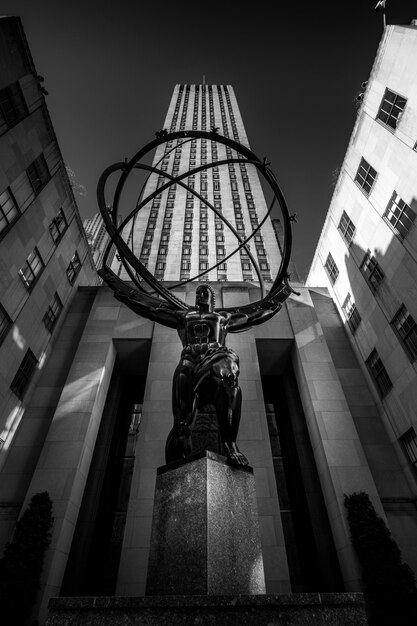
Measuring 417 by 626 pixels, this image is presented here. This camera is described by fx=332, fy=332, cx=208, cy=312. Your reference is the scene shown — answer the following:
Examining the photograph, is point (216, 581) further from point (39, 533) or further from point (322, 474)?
point (322, 474)

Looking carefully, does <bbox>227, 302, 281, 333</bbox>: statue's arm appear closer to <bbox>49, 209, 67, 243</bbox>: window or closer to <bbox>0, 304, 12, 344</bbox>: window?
<bbox>0, 304, 12, 344</bbox>: window

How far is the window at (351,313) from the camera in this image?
17.0m

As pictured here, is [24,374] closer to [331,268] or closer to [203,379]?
[203,379]

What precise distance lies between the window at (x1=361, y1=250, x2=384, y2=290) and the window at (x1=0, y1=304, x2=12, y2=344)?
53.5 feet

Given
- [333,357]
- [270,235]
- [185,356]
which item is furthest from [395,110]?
[270,235]

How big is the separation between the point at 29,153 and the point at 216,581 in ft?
56.8

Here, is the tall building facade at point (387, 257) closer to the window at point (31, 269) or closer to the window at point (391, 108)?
the window at point (391, 108)

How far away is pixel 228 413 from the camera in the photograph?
231 inches

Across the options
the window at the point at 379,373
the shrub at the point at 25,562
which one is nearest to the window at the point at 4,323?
the shrub at the point at 25,562

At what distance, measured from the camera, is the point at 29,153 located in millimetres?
15055

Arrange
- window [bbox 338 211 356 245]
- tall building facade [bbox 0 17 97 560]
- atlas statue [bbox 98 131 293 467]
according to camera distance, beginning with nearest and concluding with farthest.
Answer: atlas statue [bbox 98 131 293 467]
tall building facade [bbox 0 17 97 560]
window [bbox 338 211 356 245]

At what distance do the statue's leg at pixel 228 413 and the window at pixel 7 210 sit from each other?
480 inches

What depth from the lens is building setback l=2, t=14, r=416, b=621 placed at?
1032 centimetres

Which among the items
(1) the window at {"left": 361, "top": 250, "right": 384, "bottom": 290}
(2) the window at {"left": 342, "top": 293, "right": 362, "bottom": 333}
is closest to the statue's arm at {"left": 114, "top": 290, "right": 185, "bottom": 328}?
(1) the window at {"left": 361, "top": 250, "right": 384, "bottom": 290}
